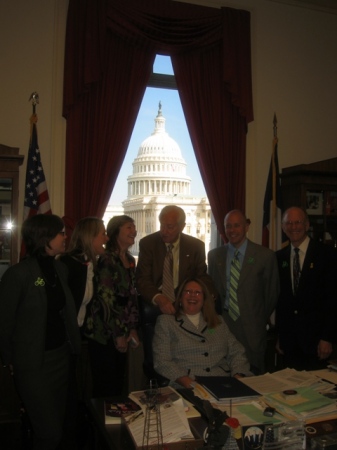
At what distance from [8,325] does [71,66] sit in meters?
→ 2.46

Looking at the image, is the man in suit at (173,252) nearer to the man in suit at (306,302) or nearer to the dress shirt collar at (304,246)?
the man in suit at (306,302)

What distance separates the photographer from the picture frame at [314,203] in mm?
4180

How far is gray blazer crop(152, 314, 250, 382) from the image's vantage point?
2.44 metres

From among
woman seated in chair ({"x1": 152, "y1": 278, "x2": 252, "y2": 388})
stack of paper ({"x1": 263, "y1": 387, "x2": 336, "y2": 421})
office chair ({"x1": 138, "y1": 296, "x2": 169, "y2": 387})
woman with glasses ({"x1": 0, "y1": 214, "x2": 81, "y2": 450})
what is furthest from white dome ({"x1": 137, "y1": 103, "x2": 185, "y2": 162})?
stack of paper ({"x1": 263, "y1": 387, "x2": 336, "y2": 421})

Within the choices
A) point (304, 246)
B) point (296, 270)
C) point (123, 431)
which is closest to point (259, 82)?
point (304, 246)

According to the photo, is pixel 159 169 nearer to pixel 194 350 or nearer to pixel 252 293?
pixel 252 293

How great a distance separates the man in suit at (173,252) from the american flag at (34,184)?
979mm

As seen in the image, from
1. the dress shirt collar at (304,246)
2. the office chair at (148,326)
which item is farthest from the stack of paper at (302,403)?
the dress shirt collar at (304,246)

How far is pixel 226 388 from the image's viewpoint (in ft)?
6.32

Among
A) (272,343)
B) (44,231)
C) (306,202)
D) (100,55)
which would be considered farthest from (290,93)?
(44,231)

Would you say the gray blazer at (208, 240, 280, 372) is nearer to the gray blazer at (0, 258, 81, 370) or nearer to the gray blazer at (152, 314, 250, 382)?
the gray blazer at (152, 314, 250, 382)

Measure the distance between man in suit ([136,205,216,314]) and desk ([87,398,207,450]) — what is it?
129 cm

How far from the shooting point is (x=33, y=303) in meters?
2.21

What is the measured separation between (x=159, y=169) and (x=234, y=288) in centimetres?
188
